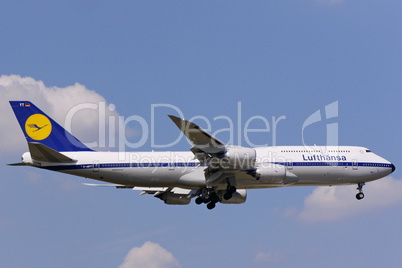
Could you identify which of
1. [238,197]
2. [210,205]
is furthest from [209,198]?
[238,197]

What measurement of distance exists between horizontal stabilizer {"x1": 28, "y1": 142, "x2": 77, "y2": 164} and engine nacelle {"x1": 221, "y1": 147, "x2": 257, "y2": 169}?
40.6 feet

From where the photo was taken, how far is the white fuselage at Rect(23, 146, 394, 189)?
2122 inches

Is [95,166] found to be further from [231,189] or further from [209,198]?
[231,189]

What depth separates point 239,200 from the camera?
61438 mm

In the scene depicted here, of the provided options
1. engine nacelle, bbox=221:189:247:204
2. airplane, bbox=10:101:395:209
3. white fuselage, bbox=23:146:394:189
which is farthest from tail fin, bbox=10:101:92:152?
engine nacelle, bbox=221:189:247:204

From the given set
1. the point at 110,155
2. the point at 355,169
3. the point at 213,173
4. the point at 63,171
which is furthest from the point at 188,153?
the point at 355,169

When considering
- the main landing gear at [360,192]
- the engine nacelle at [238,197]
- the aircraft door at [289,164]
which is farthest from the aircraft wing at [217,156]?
the main landing gear at [360,192]

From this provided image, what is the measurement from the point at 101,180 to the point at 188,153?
752 centimetres

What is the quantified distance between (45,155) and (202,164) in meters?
12.2

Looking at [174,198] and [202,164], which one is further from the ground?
[202,164]

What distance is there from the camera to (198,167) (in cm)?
5528

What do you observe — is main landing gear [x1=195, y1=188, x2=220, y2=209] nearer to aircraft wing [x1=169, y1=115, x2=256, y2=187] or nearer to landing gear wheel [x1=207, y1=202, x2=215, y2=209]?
landing gear wheel [x1=207, y1=202, x2=215, y2=209]

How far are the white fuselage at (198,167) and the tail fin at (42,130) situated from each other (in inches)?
65.3

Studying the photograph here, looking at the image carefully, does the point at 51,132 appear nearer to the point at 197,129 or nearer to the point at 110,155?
the point at 110,155
